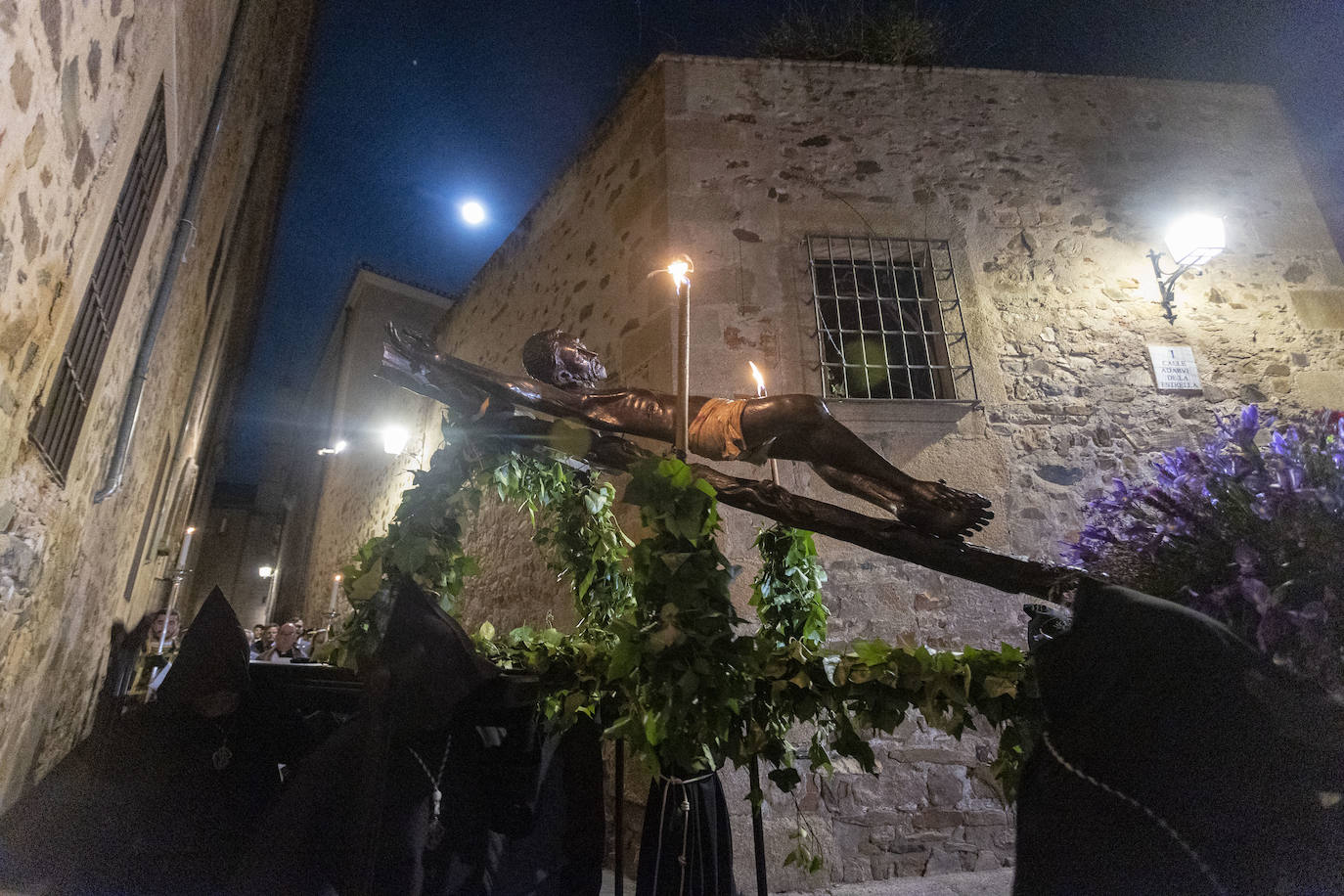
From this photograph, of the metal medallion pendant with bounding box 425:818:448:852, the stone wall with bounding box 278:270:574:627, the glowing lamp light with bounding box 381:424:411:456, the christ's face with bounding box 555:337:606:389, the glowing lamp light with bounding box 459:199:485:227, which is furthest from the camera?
the glowing lamp light with bounding box 381:424:411:456

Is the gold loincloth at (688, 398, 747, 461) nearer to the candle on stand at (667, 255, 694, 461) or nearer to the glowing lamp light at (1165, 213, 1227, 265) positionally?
the candle on stand at (667, 255, 694, 461)

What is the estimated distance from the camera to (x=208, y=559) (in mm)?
23859

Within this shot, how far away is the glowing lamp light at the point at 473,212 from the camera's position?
352 inches

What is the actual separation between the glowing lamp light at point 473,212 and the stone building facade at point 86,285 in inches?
129

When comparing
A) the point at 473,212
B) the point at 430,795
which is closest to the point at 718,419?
the point at 430,795

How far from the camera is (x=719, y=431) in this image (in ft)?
8.26

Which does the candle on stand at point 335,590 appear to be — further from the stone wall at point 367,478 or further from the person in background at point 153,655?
the person in background at point 153,655

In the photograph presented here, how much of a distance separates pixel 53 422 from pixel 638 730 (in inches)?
96.3

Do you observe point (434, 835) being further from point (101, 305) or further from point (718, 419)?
point (101, 305)

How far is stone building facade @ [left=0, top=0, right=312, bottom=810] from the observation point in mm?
1759

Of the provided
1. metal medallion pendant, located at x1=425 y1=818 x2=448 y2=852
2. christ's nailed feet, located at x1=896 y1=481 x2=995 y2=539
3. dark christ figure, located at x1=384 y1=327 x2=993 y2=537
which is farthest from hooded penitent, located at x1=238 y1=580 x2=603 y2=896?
christ's nailed feet, located at x1=896 y1=481 x2=995 y2=539

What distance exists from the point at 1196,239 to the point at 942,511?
15.4 feet

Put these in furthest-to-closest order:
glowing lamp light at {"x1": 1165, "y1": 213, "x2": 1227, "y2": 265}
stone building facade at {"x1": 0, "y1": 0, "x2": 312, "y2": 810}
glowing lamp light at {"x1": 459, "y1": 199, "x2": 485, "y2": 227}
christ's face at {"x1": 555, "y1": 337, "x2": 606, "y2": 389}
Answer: glowing lamp light at {"x1": 459, "y1": 199, "x2": 485, "y2": 227}
glowing lamp light at {"x1": 1165, "y1": 213, "x2": 1227, "y2": 265}
christ's face at {"x1": 555, "y1": 337, "x2": 606, "y2": 389}
stone building facade at {"x1": 0, "y1": 0, "x2": 312, "y2": 810}

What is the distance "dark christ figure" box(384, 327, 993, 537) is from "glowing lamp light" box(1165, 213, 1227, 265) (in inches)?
173
